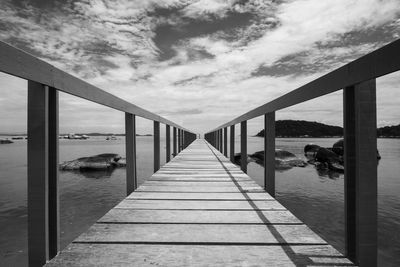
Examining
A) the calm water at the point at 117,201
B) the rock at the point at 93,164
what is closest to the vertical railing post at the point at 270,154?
the calm water at the point at 117,201

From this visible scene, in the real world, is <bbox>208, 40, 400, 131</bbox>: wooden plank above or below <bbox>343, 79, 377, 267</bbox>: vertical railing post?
above

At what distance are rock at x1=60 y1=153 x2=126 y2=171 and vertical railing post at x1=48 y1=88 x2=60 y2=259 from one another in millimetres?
16044

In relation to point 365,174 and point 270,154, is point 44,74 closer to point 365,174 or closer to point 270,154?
point 365,174

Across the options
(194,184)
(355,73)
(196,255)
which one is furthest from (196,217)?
(355,73)

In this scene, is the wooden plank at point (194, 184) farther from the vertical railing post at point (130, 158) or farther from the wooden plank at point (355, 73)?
the wooden plank at point (355, 73)

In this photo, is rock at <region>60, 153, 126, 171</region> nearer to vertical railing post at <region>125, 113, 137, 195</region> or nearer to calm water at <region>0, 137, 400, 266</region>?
calm water at <region>0, 137, 400, 266</region>

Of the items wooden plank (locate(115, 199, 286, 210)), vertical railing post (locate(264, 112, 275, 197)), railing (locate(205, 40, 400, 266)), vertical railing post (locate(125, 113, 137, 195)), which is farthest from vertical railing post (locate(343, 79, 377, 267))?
vertical railing post (locate(125, 113, 137, 195))

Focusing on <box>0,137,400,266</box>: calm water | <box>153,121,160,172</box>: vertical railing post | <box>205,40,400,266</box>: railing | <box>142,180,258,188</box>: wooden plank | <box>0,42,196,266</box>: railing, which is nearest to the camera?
<box>205,40,400,266</box>: railing

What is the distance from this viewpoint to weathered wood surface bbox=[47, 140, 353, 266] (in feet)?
4.96

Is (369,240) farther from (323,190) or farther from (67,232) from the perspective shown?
(323,190)

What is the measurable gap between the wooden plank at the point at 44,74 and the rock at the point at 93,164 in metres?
15.5

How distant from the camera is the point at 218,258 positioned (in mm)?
1534

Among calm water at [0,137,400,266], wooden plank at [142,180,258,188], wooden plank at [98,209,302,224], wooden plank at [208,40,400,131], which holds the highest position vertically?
wooden plank at [208,40,400,131]

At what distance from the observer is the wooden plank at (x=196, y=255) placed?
4.85ft
